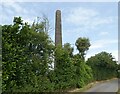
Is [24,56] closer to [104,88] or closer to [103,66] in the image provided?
[104,88]

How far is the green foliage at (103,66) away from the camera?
4590 cm

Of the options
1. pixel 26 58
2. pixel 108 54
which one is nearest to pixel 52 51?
pixel 26 58

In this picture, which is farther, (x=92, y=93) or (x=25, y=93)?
(x=92, y=93)

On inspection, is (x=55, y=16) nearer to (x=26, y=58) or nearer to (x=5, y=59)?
(x=26, y=58)

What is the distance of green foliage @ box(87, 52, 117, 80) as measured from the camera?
151 ft

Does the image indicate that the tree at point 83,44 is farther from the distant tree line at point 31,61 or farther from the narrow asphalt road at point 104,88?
the distant tree line at point 31,61

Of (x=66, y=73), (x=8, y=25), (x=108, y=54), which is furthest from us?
(x=108, y=54)

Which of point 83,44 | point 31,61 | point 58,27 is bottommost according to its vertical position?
point 31,61

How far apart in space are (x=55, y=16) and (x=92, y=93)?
9.48 metres

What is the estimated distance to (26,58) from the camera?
51.7 feet

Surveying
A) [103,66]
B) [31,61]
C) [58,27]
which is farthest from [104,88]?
[103,66]

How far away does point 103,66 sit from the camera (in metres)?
51.2

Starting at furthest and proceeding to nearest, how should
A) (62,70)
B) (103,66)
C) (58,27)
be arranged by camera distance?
(103,66), (58,27), (62,70)

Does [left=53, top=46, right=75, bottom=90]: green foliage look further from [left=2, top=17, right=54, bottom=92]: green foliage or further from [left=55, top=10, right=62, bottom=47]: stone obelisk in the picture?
[left=55, top=10, right=62, bottom=47]: stone obelisk
